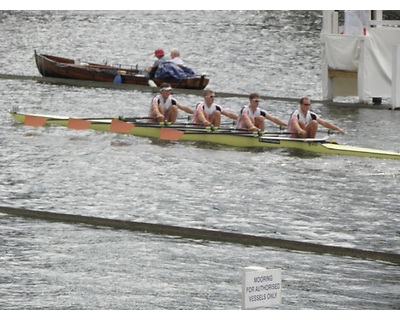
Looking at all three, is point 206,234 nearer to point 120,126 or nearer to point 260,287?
point 260,287

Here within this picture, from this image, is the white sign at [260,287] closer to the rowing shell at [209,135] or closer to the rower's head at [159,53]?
the rowing shell at [209,135]

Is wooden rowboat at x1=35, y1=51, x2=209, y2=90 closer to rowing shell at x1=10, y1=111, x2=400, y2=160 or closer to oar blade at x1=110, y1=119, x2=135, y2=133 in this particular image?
rowing shell at x1=10, y1=111, x2=400, y2=160

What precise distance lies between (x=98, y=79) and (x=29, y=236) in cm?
Answer: 2034

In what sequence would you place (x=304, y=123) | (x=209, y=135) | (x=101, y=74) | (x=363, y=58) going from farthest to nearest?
1. (x=101, y=74)
2. (x=363, y=58)
3. (x=209, y=135)
4. (x=304, y=123)

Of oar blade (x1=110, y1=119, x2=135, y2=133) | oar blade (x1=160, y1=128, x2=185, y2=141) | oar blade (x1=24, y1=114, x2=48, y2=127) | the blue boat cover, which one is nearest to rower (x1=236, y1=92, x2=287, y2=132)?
oar blade (x1=160, y1=128, x2=185, y2=141)

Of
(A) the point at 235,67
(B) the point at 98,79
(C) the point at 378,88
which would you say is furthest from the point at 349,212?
(A) the point at 235,67

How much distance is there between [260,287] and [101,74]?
2663 centimetres

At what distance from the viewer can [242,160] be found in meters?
25.2

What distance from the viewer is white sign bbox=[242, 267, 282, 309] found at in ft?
38.2

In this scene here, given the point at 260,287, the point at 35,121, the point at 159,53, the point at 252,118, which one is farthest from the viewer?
the point at 159,53

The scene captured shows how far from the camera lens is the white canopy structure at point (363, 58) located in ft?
109

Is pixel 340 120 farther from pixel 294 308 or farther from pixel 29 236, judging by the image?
pixel 294 308

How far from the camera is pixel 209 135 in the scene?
26.8 meters

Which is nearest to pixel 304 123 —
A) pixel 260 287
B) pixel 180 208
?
pixel 180 208
